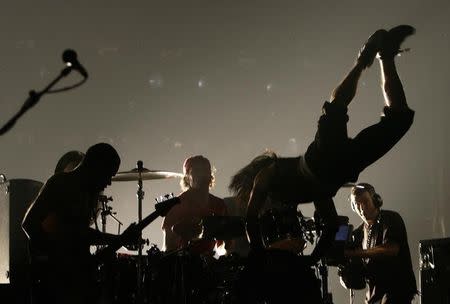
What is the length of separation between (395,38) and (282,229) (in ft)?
6.34

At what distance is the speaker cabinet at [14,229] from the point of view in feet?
22.4

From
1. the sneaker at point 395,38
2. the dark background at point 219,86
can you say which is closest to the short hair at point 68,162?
the sneaker at point 395,38

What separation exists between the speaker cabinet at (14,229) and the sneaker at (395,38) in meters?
4.21

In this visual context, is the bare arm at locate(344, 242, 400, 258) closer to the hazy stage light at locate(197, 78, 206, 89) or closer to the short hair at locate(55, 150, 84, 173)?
the short hair at locate(55, 150, 84, 173)

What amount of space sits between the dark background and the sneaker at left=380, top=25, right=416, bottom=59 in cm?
642

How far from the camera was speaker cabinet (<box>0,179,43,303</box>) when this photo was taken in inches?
268

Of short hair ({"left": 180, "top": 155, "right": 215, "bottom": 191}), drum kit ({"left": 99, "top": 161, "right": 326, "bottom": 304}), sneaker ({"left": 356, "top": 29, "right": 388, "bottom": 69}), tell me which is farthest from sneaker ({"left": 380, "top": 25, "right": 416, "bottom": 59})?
short hair ({"left": 180, "top": 155, "right": 215, "bottom": 191})

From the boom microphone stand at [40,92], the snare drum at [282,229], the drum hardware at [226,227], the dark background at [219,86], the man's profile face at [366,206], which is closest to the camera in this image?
the boom microphone stand at [40,92]

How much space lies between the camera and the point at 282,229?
5727 mm

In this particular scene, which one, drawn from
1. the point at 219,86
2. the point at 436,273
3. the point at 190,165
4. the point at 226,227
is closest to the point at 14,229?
the point at 190,165

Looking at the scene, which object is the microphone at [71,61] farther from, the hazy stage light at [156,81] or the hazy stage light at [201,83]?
the hazy stage light at [156,81]

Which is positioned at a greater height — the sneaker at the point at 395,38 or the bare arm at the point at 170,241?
the sneaker at the point at 395,38

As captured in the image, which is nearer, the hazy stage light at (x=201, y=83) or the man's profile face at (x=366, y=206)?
the man's profile face at (x=366, y=206)

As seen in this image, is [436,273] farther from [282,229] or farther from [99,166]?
[99,166]
